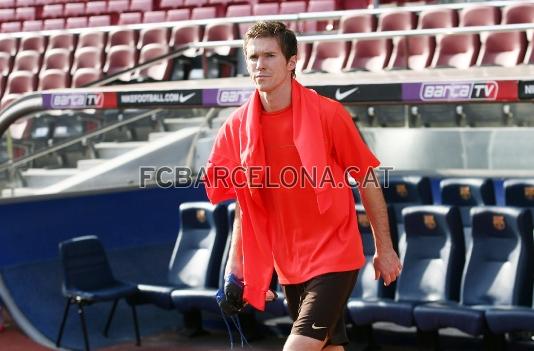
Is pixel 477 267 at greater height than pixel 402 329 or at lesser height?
greater

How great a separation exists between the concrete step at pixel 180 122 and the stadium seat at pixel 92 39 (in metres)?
3.69

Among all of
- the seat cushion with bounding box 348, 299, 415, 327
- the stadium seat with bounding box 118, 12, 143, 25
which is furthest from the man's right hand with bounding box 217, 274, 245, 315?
the stadium seat with bounding box 118, 12, 143, 25

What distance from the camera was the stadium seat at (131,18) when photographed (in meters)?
16.2

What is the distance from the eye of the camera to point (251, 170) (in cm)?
427

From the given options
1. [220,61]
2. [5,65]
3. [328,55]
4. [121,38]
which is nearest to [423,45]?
[328,55]

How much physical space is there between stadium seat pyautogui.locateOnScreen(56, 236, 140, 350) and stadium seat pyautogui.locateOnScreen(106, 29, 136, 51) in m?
5.56

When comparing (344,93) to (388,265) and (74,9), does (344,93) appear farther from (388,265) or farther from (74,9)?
(74,9)

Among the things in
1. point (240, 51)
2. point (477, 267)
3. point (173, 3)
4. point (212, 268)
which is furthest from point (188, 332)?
point (173, 3)

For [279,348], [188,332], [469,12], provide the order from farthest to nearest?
[469,12] → [188,332] → [279,348]

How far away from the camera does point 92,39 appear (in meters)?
14.4

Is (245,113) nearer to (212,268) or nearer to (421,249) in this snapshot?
(421,249)

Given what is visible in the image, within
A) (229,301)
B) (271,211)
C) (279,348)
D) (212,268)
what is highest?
(271,211)

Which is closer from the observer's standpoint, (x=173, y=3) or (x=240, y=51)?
(x=240, y=51)

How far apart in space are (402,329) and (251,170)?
16.1 ft
